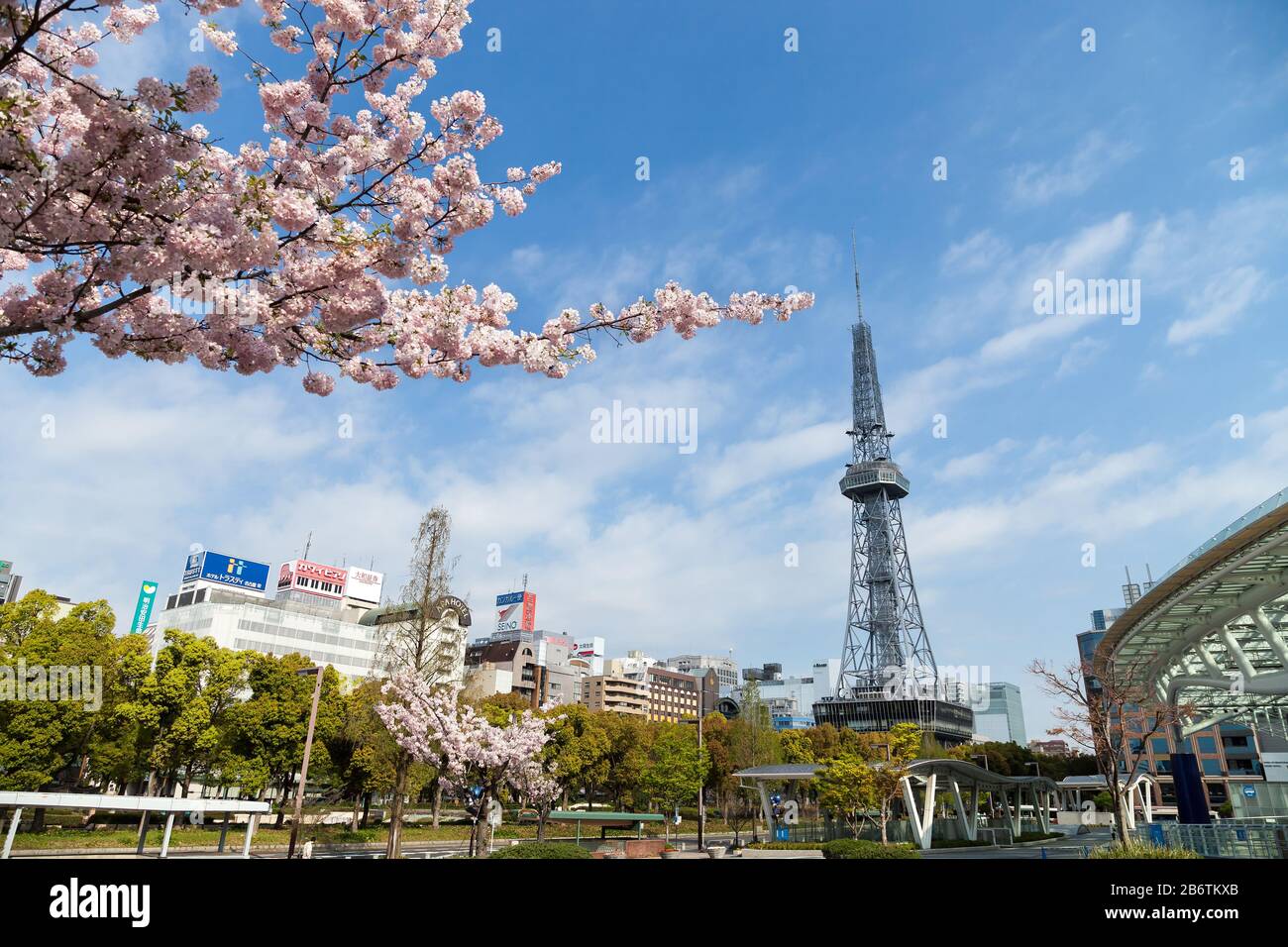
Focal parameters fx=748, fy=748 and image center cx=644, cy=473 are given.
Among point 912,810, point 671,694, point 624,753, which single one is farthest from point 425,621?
point 671,694

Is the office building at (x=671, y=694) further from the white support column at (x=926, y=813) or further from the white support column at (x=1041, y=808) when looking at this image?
the white support column at (x=926, y=813)

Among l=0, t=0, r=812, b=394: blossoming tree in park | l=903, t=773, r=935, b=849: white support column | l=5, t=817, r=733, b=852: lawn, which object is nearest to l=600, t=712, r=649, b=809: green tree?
l=5, t=817, r=733, b=852: lawn

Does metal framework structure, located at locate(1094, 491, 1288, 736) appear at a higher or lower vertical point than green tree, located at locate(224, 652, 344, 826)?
higher

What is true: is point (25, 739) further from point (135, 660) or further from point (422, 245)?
point (422, 245)

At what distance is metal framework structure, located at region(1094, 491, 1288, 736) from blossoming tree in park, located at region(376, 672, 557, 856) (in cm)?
2154

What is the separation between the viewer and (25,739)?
30516 mm

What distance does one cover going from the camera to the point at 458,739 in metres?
23.7

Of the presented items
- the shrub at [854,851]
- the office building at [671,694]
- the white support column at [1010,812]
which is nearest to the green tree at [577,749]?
the white support column at [1010,812]

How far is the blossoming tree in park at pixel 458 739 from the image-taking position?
23.3m

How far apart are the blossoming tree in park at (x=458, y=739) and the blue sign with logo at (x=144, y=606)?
220ft

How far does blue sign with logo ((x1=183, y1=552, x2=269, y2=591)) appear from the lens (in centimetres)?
7856

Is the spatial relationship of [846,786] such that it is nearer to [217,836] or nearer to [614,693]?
[217,836]

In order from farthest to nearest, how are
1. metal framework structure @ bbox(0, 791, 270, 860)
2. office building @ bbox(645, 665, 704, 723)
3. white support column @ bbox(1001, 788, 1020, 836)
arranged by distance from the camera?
office building @ bbox(645, 665, 704, 723), white support column @ bbox(1001, 788, 1020, 836), metal framework structure @ bbox(0, 791, 270, 860)

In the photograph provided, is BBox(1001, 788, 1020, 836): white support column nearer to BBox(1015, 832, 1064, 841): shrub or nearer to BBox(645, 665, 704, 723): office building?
BBox(1015, 832, 1064, 841): shrub
